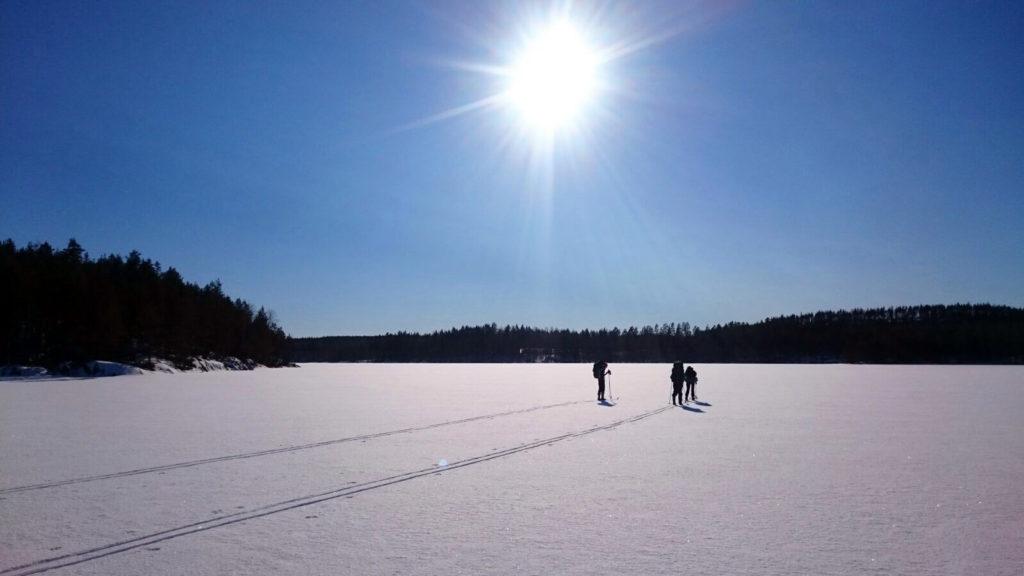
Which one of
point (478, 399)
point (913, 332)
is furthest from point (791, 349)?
point (478, 399)

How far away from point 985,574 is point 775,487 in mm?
3610

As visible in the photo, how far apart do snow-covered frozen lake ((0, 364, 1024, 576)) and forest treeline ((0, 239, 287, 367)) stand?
43237 millimetres

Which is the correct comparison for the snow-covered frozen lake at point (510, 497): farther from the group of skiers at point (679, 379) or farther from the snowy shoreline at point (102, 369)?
the snowy shoreline at point (102, 369)

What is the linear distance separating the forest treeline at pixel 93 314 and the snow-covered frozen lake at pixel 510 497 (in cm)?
4324

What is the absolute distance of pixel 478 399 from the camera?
85.0 feet

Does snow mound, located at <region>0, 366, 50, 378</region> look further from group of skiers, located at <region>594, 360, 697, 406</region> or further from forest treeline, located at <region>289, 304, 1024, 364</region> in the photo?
forest treeline, located at <region>289, 304, 1024, 364</region>

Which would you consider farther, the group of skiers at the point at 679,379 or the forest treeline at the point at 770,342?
the forest treeline at the point at 770,342

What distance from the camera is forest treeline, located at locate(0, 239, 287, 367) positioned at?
173 ft

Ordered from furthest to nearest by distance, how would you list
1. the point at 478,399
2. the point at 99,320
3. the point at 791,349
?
the point at 791,349 → the point at 99,320 → the point at 478,399

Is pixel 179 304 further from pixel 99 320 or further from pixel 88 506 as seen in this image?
pixel 88 506

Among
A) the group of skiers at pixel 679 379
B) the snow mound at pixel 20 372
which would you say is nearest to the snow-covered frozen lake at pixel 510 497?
the group of skiers at pixel 679 379

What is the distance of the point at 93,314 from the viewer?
176 ft

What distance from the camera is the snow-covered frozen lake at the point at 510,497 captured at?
5.70 metres

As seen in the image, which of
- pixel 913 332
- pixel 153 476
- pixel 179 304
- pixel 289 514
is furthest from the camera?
pixel 913 332
